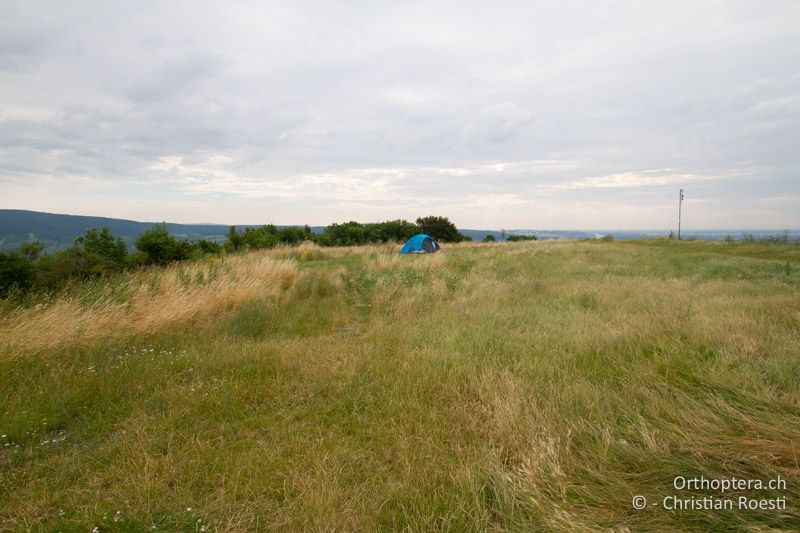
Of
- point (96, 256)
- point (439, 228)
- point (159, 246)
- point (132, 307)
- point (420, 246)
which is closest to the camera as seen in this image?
point (132, 307)

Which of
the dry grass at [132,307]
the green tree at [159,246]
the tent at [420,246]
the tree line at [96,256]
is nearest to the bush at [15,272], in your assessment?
the tree line at [96,256]

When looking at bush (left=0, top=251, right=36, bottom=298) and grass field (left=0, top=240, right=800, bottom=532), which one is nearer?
grass field (left=0, top=240, right=800, bottom=532)

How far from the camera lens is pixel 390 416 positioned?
320 cm

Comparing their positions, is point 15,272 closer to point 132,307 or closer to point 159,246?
point 132,307

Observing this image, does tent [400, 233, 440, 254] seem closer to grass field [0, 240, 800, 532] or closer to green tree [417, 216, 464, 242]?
grass field [0, 240, 800, 532]

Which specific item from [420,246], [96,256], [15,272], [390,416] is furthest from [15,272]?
[420,246]

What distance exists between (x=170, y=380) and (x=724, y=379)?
5598 mm

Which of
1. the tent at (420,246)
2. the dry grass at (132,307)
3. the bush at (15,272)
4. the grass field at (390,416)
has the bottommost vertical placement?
the grass field at (390,416)

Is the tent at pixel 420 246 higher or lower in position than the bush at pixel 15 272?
higher

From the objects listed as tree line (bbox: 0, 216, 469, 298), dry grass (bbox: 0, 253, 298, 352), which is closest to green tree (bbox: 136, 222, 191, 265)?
tree line (bbox: 0, 216, 469, 298)

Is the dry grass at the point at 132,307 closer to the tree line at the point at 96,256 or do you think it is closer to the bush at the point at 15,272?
the tree line at the point at 96,256

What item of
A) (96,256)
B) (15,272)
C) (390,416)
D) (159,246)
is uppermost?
(159,246)

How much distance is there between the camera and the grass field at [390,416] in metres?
2.11

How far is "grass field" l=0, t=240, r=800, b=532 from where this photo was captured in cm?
211
